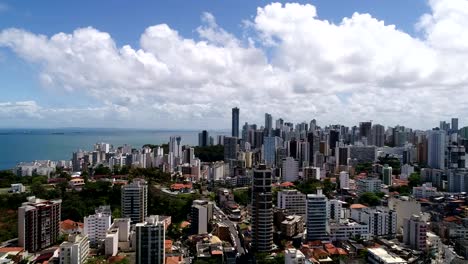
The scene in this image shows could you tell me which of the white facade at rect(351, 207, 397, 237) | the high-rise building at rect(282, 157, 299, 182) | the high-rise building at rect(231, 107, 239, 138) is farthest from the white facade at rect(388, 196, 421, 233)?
the high-rise building at rect(231, 107, 239, 138)

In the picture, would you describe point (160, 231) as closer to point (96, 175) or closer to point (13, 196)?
point (13, 196)

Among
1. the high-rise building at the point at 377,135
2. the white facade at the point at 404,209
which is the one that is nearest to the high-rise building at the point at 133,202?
the white facade at the point at 404,209

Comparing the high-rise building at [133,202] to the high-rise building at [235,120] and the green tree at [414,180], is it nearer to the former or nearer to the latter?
the green tree at [414,180]

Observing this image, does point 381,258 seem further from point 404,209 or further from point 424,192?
point 424,192

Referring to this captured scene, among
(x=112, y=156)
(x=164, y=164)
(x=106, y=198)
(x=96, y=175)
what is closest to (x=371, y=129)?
(x=164, y=164)

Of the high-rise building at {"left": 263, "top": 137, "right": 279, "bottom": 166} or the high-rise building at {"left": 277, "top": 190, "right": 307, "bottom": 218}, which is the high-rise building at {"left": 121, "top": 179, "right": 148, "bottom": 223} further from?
the high-rise building at {"left": 263, "top": 137, "right": 279, "bottom": 166}

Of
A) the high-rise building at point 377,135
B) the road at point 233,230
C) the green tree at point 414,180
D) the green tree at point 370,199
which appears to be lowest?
the road at point 233,230
